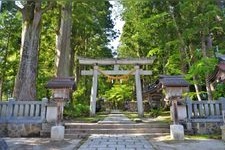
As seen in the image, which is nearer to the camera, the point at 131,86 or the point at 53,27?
the point at 53,27

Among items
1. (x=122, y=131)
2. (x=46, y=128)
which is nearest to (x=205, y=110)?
(x=122, y=131)

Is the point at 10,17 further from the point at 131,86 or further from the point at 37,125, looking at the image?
the point at 131,86

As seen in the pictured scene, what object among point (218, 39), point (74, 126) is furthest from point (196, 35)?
Answer: point (74, 126)

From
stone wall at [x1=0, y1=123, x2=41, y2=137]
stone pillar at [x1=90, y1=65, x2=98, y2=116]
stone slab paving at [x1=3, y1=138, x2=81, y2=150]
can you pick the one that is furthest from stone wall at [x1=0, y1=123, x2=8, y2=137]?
stone pillar at [x1=90, y1=65, x2=98, y2=116]

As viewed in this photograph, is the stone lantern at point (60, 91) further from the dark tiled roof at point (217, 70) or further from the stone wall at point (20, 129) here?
the dark tiled roof at point (217, 70)

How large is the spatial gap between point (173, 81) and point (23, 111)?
6.16 metres

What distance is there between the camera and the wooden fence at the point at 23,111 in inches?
423

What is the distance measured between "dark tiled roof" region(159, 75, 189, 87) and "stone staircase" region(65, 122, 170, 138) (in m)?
1.92

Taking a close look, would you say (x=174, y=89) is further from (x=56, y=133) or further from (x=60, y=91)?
(x=56, y=133)

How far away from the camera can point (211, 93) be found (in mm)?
13156

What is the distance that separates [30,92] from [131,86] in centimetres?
2365

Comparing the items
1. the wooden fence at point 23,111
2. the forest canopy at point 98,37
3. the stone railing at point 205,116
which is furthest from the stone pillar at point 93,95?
the stone railing at point 205,116

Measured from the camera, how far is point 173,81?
35.3 feet

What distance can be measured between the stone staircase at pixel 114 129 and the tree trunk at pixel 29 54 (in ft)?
9.17
